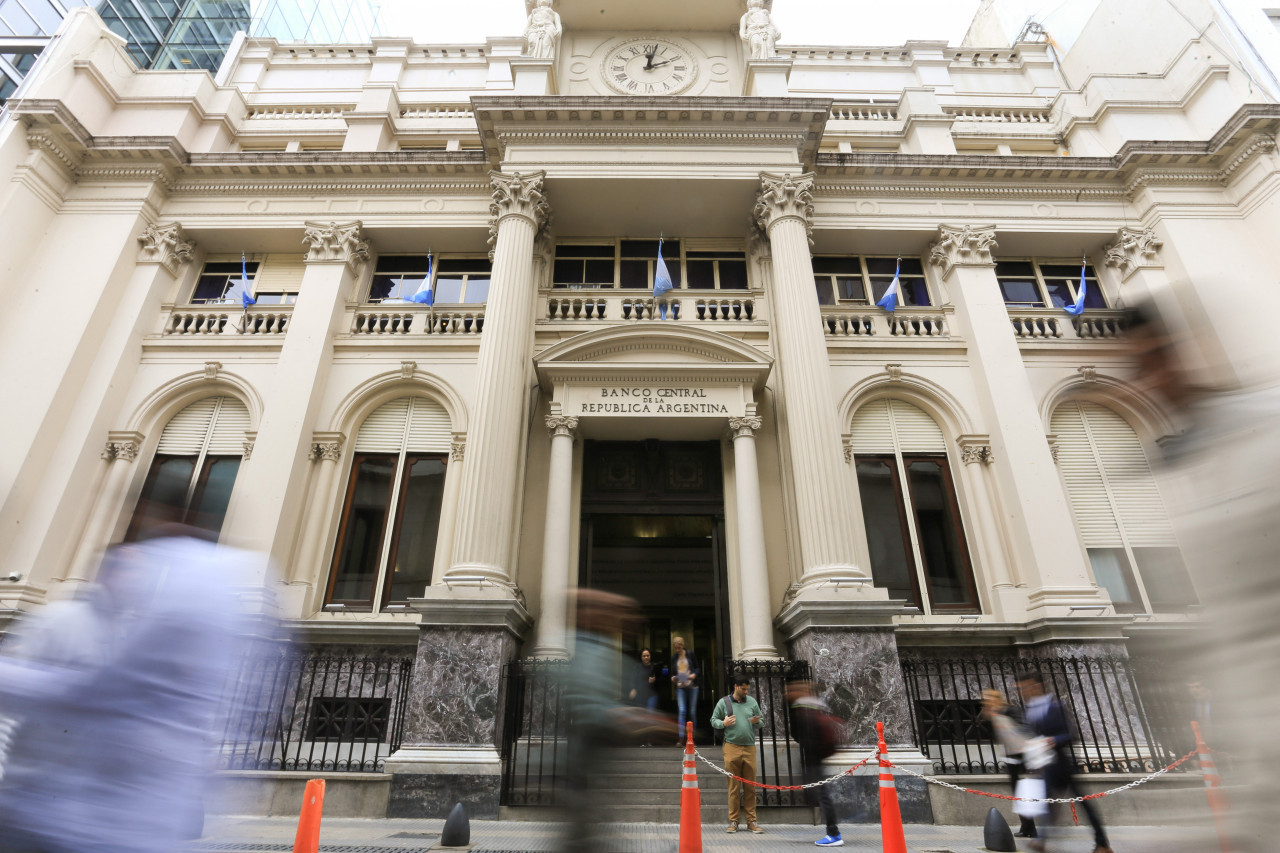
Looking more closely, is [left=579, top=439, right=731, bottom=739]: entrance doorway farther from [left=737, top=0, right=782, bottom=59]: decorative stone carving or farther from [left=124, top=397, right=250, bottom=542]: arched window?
[left=737, top=0, right=782, bottom=59]: decorative stone carving

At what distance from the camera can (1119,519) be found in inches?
505

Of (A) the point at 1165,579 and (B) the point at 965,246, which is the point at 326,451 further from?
(A) the point at 1165,579

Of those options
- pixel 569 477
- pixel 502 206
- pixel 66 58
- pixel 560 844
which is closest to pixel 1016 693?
pixel 569 477

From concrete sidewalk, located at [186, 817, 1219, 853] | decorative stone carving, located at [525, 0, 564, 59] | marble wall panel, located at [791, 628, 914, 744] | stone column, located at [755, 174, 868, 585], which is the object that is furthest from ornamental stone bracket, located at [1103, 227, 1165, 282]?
decorative stone carving, located at [525, 0, 564, 59]

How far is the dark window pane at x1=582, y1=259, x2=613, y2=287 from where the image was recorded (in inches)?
599

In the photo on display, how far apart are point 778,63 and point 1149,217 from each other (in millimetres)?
9042

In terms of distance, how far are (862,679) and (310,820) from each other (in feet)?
24.1

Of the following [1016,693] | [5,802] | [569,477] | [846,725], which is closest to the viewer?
[5,802]

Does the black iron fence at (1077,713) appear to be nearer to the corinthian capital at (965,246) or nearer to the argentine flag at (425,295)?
the corinthian capital at (965,246)

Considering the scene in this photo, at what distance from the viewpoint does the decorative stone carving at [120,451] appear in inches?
517

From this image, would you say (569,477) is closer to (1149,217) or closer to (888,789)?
(888,789)

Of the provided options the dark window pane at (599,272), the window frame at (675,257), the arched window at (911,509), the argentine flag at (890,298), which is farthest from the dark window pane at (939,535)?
the dark window pane at (599,272)

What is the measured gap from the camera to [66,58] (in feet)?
50.2

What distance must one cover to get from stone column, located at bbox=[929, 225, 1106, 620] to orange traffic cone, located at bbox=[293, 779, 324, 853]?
1113 centimetres
